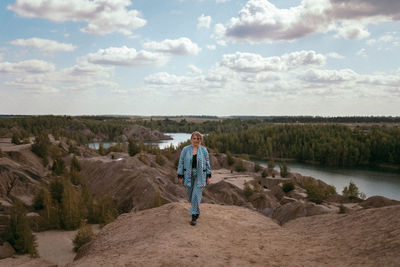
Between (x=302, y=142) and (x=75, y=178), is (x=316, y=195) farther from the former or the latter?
(x=302, y=142)

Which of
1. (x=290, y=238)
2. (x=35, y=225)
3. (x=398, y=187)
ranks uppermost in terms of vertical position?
(x=290, y=238)

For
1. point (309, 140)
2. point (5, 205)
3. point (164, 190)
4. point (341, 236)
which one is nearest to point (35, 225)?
point (5, 205)

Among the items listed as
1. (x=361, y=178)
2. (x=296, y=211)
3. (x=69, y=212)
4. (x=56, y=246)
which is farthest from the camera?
(x=361, y=178)

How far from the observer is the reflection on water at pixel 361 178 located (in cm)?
5754

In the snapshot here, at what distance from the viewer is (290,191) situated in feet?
152

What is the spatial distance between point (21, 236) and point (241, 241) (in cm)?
1444

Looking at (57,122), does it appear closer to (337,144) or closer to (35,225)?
(337,144)

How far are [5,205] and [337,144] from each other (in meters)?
93.9

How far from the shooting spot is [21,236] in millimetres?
18797

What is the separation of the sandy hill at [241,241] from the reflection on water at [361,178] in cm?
4866

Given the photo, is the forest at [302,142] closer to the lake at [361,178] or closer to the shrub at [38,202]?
the lake at [361,178]

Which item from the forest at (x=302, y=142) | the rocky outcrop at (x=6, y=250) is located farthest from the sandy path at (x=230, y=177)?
the rocky outcrop at (x=6, y=250)

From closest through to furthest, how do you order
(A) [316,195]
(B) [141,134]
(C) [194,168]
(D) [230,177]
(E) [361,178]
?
1. (C) [194,168]
2. (A) [316,195]
3. (D) [230,177]
4. (E) [361,178]
5. (B) [141,134]

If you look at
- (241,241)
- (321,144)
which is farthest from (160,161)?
(321,144)
